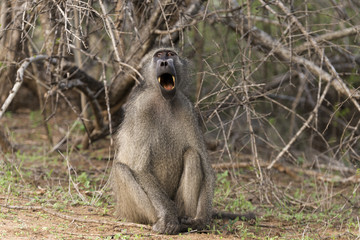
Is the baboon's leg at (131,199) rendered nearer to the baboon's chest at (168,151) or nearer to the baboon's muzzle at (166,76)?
the baboon's chest at (168,151)

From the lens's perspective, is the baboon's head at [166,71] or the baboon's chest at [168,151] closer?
the baboon's head at [166,71]

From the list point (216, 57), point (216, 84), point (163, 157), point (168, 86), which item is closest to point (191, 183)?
point (163, 157)

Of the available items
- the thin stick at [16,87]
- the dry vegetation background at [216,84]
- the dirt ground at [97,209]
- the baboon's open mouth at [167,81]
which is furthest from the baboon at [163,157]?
the thin stick at [16,87]

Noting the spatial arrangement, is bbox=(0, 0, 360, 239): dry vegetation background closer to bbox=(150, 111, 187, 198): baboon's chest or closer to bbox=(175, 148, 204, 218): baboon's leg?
bbox=(175, 148, 204, 218): baboon's leg

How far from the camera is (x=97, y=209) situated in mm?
5000

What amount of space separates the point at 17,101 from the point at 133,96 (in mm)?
5692

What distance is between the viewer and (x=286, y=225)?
5141 millimetres

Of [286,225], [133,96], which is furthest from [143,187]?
[286,225]

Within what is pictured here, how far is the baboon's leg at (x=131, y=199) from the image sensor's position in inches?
177

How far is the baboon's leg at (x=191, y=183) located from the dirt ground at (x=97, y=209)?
26 centimetres

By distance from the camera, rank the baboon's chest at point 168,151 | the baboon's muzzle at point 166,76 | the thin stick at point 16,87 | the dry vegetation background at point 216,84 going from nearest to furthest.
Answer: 1. the baboon's muzzle at point 166,76
2. the baboon's chest at point 168,151
3. the thin stick at point 16,87
4. the dry vegetation background at point 216,84

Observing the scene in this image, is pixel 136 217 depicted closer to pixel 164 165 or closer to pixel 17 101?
pixel 164 165

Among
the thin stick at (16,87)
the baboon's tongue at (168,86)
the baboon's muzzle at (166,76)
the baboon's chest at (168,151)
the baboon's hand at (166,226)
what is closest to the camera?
the baboon's hand at (166,226)

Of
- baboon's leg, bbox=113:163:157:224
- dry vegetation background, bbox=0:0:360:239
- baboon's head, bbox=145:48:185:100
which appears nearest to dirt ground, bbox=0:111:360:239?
dry vegetation background, bbox=0:0:360:239
